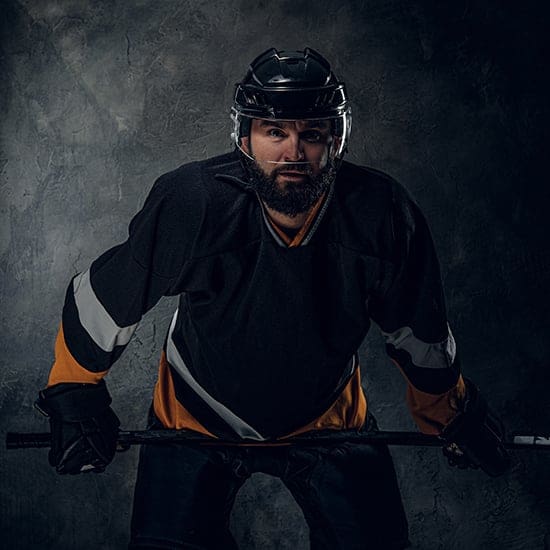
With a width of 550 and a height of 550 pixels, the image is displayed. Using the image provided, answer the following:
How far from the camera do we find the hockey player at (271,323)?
2010mm

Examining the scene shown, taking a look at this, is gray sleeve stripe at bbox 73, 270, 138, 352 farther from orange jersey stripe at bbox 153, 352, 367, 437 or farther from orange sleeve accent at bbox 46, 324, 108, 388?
orange jersey stripe at bbox 153, 352, 367, 437

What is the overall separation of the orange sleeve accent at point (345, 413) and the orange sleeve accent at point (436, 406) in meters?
0.12

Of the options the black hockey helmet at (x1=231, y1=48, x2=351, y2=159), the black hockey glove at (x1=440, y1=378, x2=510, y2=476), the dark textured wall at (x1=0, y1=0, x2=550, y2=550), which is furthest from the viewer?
the dark textured wall at (x1=0, y1=0, x2=550, y2=550)

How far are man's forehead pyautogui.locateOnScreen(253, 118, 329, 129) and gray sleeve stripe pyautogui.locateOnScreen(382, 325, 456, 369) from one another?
47cm

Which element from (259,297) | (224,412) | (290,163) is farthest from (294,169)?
(224,412)

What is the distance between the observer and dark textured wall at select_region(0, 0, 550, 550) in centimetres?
284

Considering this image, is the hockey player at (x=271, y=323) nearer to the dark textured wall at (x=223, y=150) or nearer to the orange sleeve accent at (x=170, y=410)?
the orange sleeve accent at (x=170, y=410)

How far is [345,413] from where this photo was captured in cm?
223

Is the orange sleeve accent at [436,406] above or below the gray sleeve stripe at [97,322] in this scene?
below

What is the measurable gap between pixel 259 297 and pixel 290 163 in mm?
265

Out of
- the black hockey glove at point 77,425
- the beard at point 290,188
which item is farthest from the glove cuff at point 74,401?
the beard at point 290,188

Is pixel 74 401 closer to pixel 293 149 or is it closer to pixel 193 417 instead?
pixel 193 417

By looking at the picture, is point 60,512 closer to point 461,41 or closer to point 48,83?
point 48,83

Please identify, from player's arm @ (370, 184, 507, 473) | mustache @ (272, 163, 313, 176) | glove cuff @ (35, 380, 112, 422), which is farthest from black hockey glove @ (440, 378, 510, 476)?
glove cuff @ (35, 380, 112, 422)
